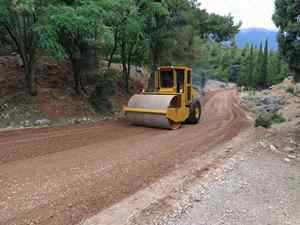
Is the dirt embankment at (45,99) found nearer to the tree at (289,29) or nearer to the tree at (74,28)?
the tree at (74,28)

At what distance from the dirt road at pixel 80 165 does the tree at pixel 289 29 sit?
10.7 ft

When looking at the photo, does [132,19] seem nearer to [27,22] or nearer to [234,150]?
[27,22]

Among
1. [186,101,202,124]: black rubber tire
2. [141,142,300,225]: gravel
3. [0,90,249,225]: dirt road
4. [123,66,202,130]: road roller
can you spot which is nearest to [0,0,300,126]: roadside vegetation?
[123,66,202,130]: road roller

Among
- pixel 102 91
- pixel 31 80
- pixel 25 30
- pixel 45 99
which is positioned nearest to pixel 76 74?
pixel 102 91

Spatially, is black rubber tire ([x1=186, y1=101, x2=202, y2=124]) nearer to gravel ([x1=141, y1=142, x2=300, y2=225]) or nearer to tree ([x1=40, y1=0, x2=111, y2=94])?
tree ([x1=40, y1=0, x2=111, y2=94])

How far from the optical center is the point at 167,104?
1148 centimetres

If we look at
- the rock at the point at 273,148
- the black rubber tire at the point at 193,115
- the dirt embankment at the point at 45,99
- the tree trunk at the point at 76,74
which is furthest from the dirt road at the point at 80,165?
the tree trunk at the point at 76,74

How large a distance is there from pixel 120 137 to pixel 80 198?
506cm

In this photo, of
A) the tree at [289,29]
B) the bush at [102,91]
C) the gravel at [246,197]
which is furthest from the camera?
the bush at [102,91]

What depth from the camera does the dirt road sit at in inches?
182

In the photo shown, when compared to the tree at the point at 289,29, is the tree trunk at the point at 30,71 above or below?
below

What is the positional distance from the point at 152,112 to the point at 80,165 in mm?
5355

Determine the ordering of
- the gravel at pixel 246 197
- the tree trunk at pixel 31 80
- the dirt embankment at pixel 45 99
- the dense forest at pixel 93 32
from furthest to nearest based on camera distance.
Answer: the tree trunk at pixel 31 80, the dirt embankment at pixel 45 99, the dense forest at pixel 93 32, the gravel at pixel 246 197

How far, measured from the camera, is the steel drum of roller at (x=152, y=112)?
11547 mm
